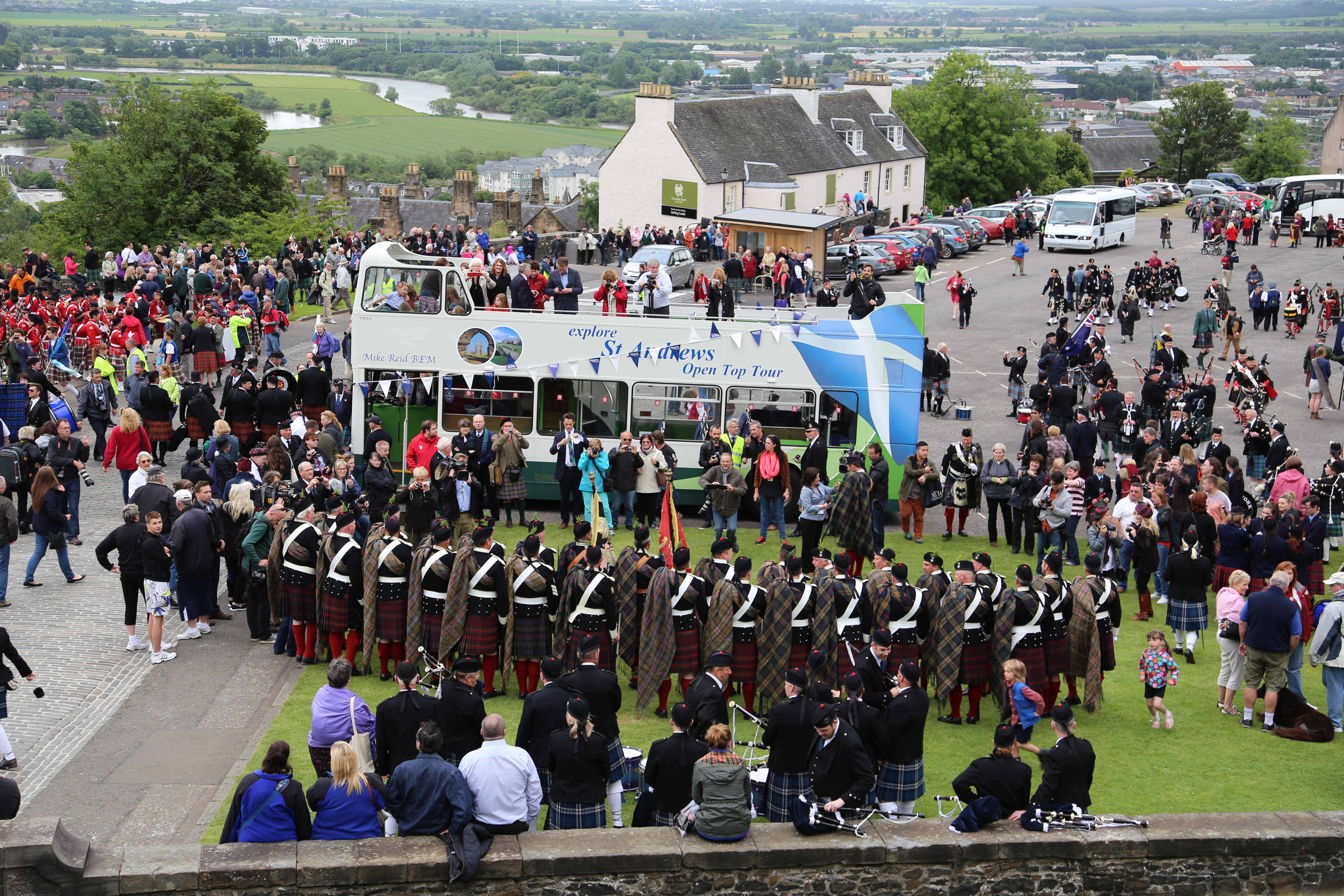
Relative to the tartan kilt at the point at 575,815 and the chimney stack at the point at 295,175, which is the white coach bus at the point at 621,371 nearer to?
the tartan kilt at the point at 575,815

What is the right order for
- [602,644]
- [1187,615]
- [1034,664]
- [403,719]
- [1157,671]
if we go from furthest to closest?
[1187,615]
[1034,664]
[602,644]
[1157,671]
[403,719]

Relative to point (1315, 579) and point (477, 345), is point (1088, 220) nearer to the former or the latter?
point (477, 345)

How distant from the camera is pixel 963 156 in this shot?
268 feet

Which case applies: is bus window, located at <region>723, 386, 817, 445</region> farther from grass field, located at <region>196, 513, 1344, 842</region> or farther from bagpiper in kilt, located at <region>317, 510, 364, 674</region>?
bagpiper in kilt, located at <region>317, 510, 364, 674</region>

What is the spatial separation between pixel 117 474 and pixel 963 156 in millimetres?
67695

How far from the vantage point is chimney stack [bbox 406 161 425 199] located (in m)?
100

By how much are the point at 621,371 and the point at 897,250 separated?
26.7 m

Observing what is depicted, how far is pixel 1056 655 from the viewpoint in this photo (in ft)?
44.2

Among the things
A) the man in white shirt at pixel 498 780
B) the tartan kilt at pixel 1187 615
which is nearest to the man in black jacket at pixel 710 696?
the man in white shirt at pixel 498 780

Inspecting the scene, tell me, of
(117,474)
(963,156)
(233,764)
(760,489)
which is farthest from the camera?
(963,156)

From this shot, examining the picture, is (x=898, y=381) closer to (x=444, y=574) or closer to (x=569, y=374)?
(x=569, y=374)

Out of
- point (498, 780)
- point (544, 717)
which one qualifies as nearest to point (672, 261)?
point (544, 717)

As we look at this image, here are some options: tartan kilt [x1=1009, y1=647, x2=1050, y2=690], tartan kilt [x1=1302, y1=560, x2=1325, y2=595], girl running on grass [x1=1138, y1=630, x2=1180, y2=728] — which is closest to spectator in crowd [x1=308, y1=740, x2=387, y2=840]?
tartan kilt [x1=1009, y1=647, x2=1050, y2=690]

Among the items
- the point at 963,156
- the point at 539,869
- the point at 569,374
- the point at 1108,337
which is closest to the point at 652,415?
the point at 569,374
